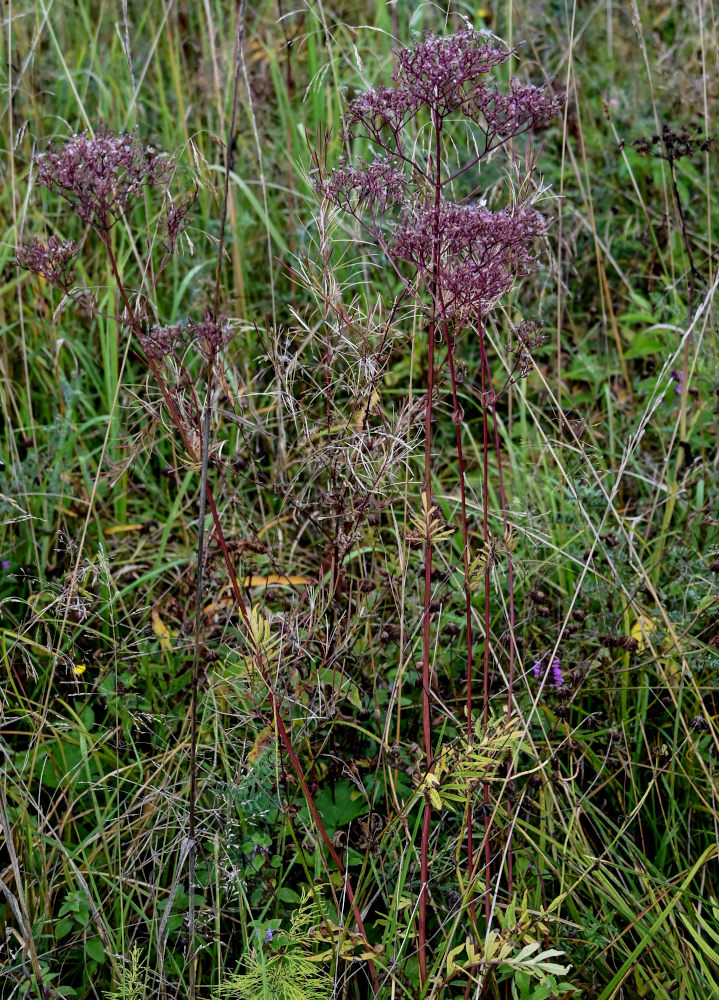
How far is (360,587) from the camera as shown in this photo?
6.31 ft

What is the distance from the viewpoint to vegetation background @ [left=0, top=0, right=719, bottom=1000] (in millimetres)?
1597

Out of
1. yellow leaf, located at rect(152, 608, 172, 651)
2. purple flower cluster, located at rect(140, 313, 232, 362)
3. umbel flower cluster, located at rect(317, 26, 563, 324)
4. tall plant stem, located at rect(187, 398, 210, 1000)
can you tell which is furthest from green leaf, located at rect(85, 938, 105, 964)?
umbel flower cluster, located at rect(317, 26, 563, 324)

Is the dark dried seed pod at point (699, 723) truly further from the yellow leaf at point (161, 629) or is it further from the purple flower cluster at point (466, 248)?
the yellow leaf at point (161, 629)

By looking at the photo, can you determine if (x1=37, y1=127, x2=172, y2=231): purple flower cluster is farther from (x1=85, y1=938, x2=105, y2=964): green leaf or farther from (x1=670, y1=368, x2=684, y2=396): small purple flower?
(x1=670, y1=368, x2=684, y2=396): small purple flower

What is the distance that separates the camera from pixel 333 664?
1803mm

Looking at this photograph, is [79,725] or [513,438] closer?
[79,725]

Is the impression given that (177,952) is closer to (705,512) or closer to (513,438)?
(705,512)

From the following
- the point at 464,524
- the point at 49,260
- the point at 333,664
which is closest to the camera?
the point at 464,524

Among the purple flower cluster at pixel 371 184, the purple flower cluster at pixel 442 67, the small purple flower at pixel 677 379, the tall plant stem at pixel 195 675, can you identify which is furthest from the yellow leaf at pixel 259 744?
the small purple flower at pixel 677 379

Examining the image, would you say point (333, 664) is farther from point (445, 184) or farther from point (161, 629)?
point (445, 184)

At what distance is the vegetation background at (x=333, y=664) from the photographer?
5.24ft

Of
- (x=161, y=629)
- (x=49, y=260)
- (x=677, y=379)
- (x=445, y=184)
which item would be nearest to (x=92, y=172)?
(x=49, y=260)

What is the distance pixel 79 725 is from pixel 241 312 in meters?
1.39

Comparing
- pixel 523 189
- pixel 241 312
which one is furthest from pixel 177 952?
pixel 241 312
